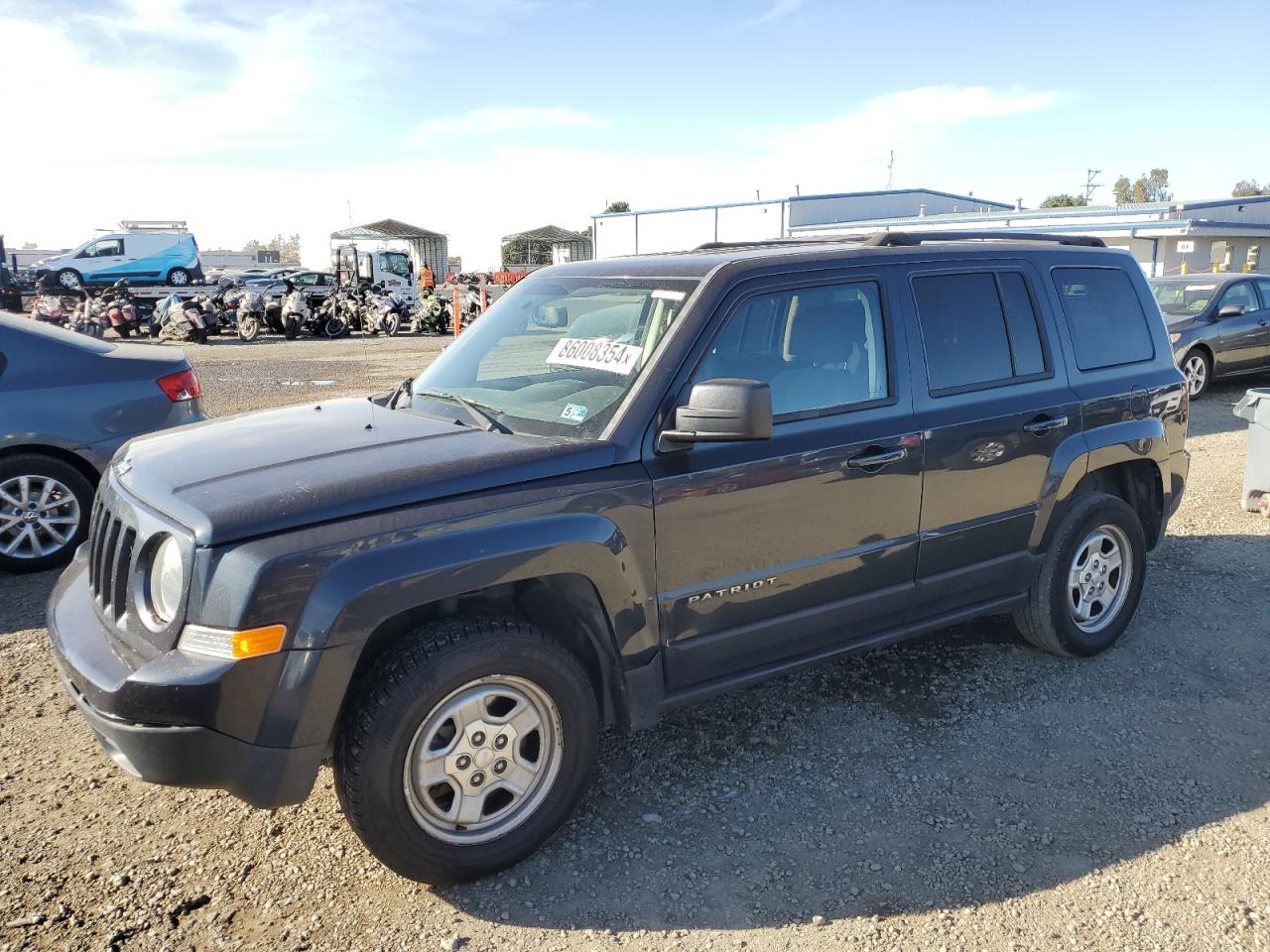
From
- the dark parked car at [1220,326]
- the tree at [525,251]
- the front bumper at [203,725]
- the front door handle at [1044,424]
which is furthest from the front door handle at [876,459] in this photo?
the tree at [525,251]

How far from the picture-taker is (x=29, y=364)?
18.6 feet

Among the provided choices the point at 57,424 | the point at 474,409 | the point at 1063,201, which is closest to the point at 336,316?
the point at 57,424

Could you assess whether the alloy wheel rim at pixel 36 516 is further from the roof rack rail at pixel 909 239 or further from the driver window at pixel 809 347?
the driver window at pixel 809 347

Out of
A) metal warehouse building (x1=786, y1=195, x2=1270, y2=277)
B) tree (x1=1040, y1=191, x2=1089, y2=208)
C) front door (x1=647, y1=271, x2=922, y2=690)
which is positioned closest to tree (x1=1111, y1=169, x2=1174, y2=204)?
A: tree (x1=1040, y1=191, x2=1089, y2=208)

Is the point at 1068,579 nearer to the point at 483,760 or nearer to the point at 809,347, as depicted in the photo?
the point at 809,347

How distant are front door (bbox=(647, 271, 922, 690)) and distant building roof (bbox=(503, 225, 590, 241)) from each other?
7425 centimetres

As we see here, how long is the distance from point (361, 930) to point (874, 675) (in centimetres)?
254

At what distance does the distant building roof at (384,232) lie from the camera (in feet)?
186

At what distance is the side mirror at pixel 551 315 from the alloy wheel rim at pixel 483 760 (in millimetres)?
1542

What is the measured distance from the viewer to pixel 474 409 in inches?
137

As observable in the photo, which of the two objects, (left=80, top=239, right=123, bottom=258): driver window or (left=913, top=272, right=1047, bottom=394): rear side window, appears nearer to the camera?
(left=913, top=272, right=1047, bottom=394): rear side window

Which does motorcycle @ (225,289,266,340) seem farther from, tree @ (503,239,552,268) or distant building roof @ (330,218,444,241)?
tree @ (503,239,552,268)

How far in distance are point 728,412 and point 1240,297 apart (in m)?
12.8

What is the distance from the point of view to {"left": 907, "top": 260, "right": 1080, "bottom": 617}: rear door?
3.77 m
